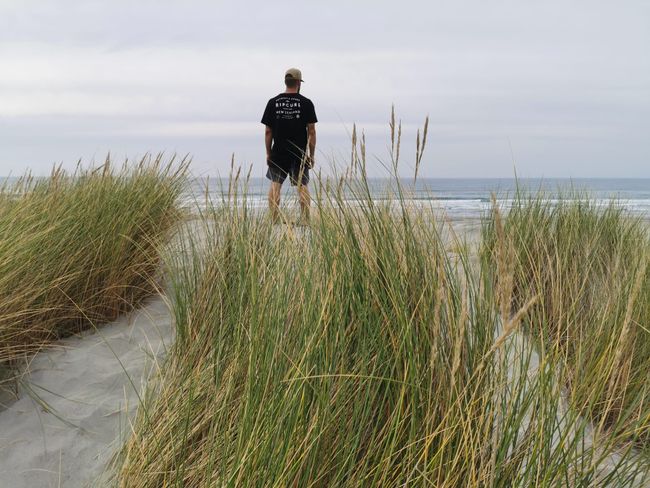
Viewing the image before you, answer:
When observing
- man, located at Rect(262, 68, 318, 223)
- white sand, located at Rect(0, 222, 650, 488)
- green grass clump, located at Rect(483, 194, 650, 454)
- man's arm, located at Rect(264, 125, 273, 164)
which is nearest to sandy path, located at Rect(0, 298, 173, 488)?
white sand, located at Rect(0, 222, 650, 488)

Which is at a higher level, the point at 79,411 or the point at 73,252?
the point at 73,252

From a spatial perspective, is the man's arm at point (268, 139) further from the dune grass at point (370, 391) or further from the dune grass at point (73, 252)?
the dune grass at point (370, 391)

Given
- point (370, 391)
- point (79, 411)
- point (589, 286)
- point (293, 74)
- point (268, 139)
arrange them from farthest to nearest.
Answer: point (268, 139) < point (293, 74) < point (589, 286) < point (79, 411) < point (370, 391)

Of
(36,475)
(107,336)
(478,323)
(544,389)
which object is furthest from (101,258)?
(544,389)

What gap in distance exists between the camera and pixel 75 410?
99.6 inches

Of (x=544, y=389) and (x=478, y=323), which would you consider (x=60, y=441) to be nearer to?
(x=478, y=323)

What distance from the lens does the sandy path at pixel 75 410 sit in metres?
2.21

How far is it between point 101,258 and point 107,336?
0.45m

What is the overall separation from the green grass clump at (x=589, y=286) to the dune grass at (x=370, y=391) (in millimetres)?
198

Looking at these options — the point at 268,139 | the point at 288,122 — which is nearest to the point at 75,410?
the point at 288,122

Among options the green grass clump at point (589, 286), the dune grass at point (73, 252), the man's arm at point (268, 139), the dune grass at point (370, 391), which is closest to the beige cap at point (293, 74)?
the man's arm at point (268, 139)

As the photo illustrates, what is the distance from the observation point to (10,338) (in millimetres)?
2744

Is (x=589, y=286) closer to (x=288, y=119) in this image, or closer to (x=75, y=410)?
(x=75, y=410)

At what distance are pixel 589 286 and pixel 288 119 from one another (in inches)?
142
